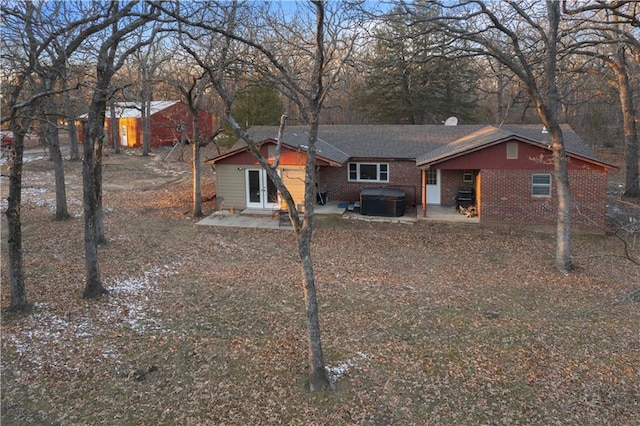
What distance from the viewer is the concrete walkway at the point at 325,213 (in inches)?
741

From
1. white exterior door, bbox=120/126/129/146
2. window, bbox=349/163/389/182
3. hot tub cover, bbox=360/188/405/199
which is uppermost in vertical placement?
white exterior door, bbox=120/126/129/146

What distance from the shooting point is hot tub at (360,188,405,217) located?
19.7 m

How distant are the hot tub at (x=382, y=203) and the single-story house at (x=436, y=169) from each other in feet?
3.43

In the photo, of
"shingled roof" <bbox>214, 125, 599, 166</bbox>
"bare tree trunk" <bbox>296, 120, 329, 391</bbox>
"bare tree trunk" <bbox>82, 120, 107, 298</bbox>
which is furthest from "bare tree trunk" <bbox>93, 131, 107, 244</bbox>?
"bare tree trunk" <bbox>296, 120, 329, 391</bbox>

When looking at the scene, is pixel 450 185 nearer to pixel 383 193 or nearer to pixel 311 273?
pixel 383 193

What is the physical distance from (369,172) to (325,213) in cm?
336

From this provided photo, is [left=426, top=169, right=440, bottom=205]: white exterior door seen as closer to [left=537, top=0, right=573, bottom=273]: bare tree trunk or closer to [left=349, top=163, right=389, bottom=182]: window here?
[left=349, top=163, right=389, bottom=182]: window

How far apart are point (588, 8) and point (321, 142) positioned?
1250 cm

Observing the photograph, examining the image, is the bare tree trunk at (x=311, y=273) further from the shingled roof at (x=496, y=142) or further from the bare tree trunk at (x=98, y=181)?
the shingled roof at (x=496, y=142)

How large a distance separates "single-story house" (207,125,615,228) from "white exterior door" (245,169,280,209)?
43 millimetres

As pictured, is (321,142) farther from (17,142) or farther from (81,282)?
(17,142)

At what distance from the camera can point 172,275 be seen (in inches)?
507

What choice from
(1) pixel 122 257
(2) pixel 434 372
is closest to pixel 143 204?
(1) pixel 122 257

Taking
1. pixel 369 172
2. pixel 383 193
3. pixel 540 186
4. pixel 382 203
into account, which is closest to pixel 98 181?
pixel 382 203
